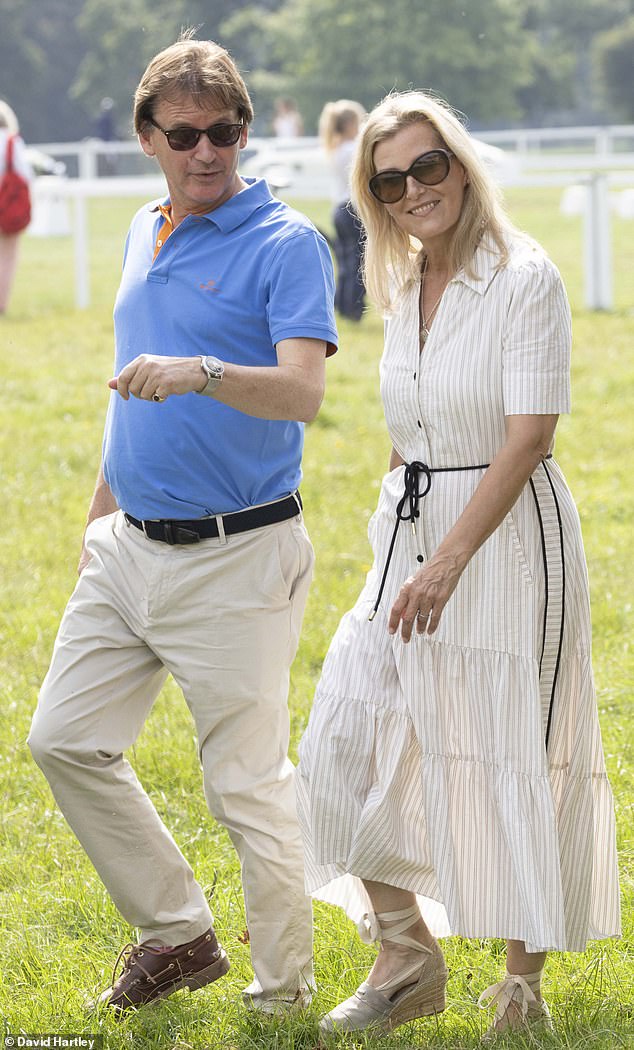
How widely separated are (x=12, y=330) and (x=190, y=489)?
38.3ft

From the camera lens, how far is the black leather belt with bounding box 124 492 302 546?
3969 millimetres

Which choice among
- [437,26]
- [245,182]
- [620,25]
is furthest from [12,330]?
[620,25]

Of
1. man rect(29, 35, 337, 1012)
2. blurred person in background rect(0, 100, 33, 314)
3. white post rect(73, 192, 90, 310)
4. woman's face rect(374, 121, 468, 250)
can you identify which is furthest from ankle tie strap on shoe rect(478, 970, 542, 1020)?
white post rect(73, 192, 90, 310)

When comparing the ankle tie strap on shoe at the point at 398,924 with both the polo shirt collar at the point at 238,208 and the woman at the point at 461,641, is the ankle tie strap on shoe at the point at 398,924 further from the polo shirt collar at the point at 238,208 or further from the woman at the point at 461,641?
the polo shirt collar at the point at 238,208

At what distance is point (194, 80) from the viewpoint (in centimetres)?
385

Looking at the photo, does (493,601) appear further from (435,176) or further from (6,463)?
(6,463)

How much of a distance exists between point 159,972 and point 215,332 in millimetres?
1628

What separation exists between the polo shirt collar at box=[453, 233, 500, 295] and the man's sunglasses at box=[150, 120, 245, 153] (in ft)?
2.15

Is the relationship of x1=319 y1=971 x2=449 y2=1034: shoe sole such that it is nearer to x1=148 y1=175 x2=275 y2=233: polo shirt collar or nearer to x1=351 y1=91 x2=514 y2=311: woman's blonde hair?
x1=351 y1=91 x2=514 y2=311: woman's blonde hair

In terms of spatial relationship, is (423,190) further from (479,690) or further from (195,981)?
(195,981)

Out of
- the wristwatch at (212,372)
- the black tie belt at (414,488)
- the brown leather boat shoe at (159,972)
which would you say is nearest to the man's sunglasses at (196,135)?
the wristwatch at (212,372)

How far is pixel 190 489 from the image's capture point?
3.94m

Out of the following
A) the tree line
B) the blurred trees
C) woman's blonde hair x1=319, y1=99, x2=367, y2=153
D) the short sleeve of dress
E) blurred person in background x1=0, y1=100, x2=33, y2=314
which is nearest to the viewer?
the short sleeve of dress

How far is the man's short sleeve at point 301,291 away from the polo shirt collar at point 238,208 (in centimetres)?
18
